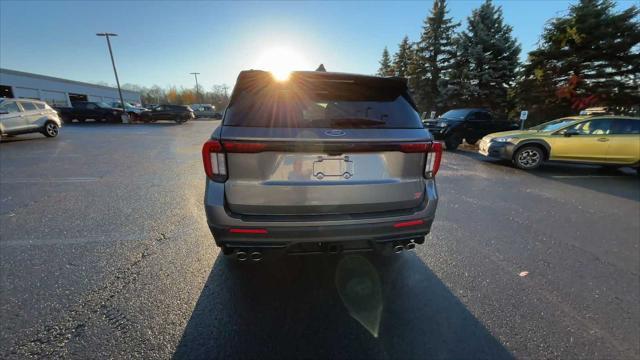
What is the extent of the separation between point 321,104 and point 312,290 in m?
1.65

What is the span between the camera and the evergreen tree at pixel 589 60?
1755 cm

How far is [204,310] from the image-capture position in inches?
85.8

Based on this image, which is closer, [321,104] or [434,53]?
[321,104]

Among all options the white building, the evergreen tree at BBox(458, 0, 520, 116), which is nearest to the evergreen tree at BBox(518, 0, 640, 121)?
the evergreen tree at BBox(458, 0, 520, 116)

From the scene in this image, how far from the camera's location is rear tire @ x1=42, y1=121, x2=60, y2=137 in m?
12.3

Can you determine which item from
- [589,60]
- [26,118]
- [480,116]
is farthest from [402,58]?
[26,118]

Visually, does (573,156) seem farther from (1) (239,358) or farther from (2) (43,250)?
(2) (43,250)

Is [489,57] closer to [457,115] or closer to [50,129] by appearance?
[457,115]

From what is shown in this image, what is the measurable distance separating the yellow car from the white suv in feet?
59.8

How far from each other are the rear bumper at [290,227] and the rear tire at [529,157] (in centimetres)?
763

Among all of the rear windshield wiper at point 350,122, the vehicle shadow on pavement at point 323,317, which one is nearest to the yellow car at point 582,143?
the vehicle shadow on pavement at point 323,317

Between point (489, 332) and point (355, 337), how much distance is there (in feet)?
3.40

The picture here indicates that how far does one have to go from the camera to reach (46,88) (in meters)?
38.7

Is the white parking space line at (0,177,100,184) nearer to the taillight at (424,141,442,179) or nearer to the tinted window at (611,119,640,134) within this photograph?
the taillight at (424,141,442,179)
